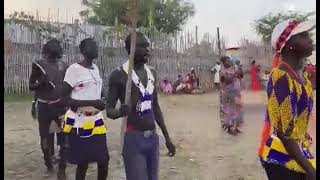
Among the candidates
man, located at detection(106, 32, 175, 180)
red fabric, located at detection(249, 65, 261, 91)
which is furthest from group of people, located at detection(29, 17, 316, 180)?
red fabric, located at detection(249, 65, 261, 91)

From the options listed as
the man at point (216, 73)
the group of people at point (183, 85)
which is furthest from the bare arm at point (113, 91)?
the man at point (216, 73)

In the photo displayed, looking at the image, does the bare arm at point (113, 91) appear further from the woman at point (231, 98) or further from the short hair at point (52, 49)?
the woman at point (231, 98)

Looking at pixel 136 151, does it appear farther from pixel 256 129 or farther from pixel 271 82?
pixel 256 129

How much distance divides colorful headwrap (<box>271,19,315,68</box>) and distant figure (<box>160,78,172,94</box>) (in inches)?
431

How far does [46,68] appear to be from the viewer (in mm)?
4477

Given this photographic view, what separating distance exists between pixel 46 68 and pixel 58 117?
17.1 inches

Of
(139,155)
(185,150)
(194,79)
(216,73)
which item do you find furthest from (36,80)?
(216,73)

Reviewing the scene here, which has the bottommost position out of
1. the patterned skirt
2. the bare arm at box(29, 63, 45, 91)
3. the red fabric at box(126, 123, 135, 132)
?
the patterned skirt

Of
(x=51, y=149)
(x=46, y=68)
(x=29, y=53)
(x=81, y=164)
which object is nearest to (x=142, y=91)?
(x=81, y=164)

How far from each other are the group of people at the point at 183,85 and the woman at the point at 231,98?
5.85 m

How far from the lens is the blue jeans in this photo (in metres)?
2.93

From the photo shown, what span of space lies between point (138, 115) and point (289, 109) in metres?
1.02

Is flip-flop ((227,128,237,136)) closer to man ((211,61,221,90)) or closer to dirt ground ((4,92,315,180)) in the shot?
dirt ground ((4,92,315,180))

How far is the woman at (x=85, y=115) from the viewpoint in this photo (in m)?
3.69
